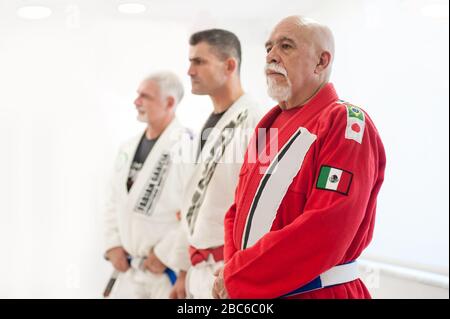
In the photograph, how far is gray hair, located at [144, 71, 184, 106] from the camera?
8.10ft

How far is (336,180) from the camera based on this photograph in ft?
4.37

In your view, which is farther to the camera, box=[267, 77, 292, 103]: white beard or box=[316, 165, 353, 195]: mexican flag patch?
box=[267, 77, 292, 103]: white beard

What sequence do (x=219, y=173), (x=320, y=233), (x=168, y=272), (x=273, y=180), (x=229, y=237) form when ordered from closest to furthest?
(x=320, y=233)
(x=273, y=180)
(x=229, y=237)
(x=219, y=173)
(x=168, y=272)

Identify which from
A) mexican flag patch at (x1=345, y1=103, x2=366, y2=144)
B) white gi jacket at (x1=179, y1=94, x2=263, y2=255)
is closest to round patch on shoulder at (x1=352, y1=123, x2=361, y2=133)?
mexican flag patch at (x1=345, y1=103, x2=366, y2=144)

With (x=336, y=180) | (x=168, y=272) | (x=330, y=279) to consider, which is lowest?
(x=168, y=272)

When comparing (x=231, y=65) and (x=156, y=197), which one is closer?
(x=231, y=65)

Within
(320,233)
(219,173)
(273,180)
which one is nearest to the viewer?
(320,233)

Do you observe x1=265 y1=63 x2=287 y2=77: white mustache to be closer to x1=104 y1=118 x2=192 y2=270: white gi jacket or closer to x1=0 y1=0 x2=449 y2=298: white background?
x1=0 y1=0 x2=449 y2=298: white background

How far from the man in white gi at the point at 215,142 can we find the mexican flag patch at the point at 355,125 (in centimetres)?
57

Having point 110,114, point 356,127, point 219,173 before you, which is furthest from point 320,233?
point 110,114

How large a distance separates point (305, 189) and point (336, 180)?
0.09 meters

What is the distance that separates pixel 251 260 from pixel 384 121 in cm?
128

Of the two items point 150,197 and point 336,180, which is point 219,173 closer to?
point 150,197
